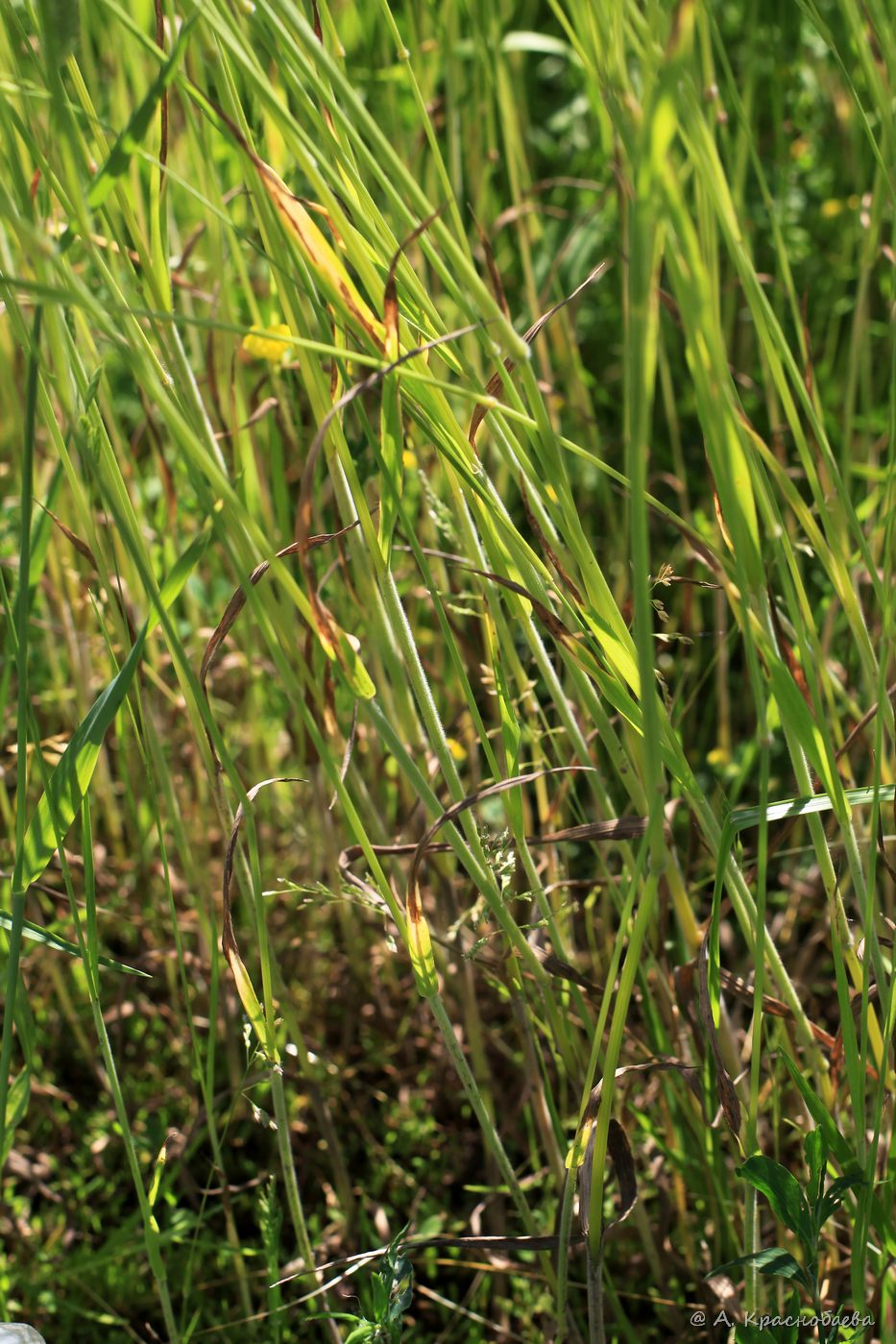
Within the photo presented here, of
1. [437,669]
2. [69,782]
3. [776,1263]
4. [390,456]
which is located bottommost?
[776,1263]

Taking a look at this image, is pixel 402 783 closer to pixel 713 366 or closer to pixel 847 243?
pixel 713 366

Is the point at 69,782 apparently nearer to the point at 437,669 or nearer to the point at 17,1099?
the point at 17,1099

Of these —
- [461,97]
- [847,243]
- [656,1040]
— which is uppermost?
[461,97]

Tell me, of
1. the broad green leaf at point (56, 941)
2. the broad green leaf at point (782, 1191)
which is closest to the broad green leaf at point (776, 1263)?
the broad green leaf at point (782, 1191)

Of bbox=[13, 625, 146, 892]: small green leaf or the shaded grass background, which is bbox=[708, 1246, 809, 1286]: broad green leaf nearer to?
the shaded grass background

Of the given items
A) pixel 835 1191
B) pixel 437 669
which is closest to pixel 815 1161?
pixel 835 1191

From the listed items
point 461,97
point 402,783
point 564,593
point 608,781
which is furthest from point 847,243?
point 564,593
